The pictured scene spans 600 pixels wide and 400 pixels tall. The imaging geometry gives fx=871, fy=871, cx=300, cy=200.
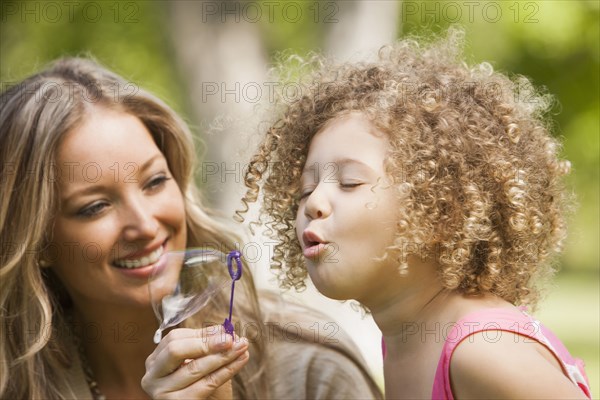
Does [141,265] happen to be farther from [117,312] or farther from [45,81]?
[45,81]

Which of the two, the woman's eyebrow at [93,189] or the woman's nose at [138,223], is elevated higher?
the woman's eyebrow at [93,189]

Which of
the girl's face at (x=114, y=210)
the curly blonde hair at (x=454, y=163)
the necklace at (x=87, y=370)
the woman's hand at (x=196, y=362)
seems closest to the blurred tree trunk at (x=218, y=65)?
the necklace at (x=87, y=370)

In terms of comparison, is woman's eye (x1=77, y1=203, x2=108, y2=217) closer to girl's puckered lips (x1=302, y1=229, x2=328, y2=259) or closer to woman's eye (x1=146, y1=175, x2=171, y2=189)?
woman's eye (x1=146, y1=175, x2=171, y2=189)

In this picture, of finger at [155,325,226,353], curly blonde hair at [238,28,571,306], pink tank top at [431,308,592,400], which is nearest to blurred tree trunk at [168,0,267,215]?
curly blonde hair at [238,28,571,306]

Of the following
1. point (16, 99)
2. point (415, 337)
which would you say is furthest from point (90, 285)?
point (415, 337)

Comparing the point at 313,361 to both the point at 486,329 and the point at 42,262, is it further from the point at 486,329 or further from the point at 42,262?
the point at 486,329

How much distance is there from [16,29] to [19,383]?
12.2 meters

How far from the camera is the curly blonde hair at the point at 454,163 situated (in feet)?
7.19

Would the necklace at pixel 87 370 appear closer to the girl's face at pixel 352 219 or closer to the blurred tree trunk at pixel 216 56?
the girl's face at pixel 352 219

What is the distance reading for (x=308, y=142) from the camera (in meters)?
2.44

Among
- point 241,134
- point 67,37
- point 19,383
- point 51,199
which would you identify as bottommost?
point 19,383

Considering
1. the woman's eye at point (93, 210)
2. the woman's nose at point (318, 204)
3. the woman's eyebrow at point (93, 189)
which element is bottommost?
the woman's nose at point (318, 204)

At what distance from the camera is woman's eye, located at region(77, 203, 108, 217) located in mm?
2814

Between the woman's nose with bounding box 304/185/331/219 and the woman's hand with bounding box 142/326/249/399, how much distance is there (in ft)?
1.31
